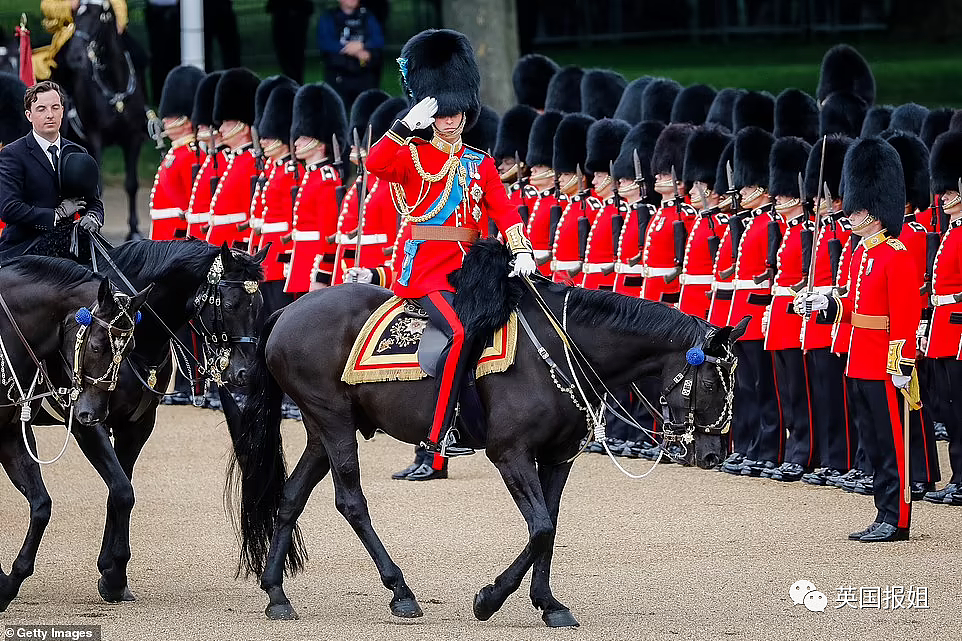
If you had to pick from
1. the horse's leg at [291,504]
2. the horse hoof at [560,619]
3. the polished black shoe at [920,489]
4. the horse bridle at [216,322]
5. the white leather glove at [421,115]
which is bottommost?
the polished black shoe at [920,489]

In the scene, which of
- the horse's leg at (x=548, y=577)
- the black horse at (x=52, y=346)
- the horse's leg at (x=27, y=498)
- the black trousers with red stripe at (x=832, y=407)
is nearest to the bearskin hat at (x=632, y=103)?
the black trousers with red stripe at (x=832, y=407)

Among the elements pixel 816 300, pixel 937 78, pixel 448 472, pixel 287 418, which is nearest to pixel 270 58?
pixel 937 78

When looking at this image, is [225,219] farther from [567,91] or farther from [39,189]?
[39,189]

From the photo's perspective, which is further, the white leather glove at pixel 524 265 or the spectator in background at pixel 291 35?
the spectator in background at pixel 291 35

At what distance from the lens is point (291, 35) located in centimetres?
1948

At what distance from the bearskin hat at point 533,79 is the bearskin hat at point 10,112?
11.4 ft

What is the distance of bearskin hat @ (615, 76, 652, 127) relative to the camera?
11906 mm

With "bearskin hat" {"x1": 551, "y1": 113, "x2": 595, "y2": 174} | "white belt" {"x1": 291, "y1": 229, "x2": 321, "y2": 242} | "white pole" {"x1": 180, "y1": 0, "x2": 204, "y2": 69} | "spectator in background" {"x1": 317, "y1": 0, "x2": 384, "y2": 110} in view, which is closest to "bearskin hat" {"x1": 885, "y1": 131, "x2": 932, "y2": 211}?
"bearskin hat" {"x1": 551, "y1": 113, "x2": 595, "y2": 174}

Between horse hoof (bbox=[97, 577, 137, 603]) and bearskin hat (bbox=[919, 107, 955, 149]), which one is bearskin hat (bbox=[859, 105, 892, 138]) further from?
horse hoof (bbox=[97, 577, 137, 603])

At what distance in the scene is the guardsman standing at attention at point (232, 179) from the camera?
36.2 ft

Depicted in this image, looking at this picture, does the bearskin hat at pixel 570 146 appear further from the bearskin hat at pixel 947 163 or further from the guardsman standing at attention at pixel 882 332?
the guardsman standing at attention at pixel 882 332

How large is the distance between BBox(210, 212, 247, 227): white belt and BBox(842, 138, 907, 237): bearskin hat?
4.16m

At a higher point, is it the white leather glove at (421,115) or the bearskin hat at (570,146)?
the white leather glove at (421,115)

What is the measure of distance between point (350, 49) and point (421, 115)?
30.6 ft
